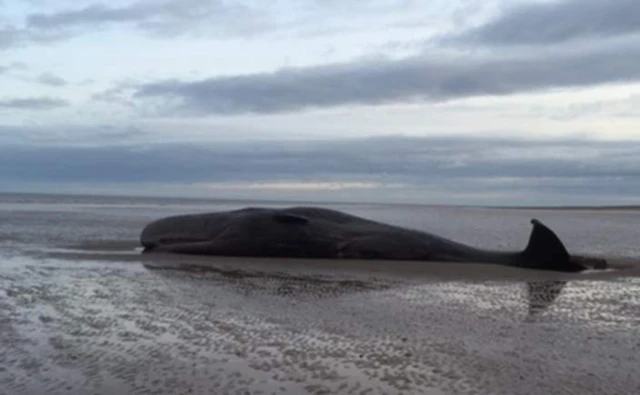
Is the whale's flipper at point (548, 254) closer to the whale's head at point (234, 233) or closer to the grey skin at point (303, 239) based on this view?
the grey skin at point (303, 239)

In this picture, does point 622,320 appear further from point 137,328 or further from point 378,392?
point 137,328

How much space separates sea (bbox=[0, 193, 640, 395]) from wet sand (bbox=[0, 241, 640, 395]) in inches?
1.0

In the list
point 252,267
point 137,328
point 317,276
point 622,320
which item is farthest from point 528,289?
point 137,328

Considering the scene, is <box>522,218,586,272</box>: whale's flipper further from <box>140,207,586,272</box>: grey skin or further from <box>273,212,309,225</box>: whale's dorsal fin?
<box>273,212,309,225</box>: whale's dorsal fin

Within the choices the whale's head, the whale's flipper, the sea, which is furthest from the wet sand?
the whale's head

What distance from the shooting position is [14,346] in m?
6.96

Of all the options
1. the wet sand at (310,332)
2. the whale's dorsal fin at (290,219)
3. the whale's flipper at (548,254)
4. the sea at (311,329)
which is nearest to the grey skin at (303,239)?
the whale's dorsal fin at (290,219)

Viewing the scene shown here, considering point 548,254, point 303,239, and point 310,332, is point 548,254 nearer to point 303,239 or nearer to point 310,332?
point 303,239

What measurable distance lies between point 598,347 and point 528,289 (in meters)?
4.39

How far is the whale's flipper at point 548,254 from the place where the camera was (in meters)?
14.6

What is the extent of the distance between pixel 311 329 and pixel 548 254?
812 cm

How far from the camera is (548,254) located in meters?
14.7

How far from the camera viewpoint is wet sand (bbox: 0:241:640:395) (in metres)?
5.94

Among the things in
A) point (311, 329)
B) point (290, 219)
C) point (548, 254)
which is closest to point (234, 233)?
point (290, 219)
